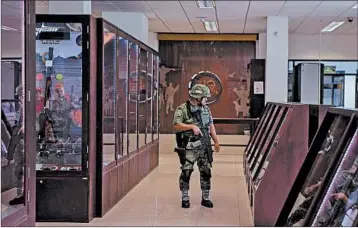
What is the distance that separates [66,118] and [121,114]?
142cm

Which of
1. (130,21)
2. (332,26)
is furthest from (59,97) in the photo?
(332,26)

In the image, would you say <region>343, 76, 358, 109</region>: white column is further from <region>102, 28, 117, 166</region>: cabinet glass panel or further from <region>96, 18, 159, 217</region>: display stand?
<region>102, 28, 117, 166</region>: cabinet glass panel

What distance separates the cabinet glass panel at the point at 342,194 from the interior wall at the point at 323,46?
1469 cm

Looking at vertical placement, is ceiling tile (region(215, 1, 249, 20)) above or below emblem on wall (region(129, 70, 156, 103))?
above

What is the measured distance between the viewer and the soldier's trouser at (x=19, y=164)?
3.80 metres

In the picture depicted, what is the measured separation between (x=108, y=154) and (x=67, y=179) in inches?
30.8

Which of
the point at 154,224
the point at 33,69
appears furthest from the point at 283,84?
the point at 33,69

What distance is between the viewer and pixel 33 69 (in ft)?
13.0

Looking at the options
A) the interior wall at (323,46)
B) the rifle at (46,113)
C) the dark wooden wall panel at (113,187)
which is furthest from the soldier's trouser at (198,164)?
the interior wall at (323,46)

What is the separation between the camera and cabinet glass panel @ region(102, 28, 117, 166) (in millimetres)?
6430

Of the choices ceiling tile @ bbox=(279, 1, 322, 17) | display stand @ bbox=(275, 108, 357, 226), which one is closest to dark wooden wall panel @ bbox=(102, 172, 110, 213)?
display stand @ bbox=(275, 108, 357, 226)

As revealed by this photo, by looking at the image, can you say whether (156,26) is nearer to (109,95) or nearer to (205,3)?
(205,3)

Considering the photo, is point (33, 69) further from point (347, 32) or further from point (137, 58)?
point (347, 32)

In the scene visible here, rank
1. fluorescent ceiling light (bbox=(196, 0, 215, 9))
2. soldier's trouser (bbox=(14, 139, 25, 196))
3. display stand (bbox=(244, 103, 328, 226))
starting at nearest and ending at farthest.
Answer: soldier's trouser (bbox=(14, 139, 25, 196)) < display stand (bbox=(244, 103, 328, 226)) < fluorescent ceiling light (bbox=(196, 0, 215, 9))
